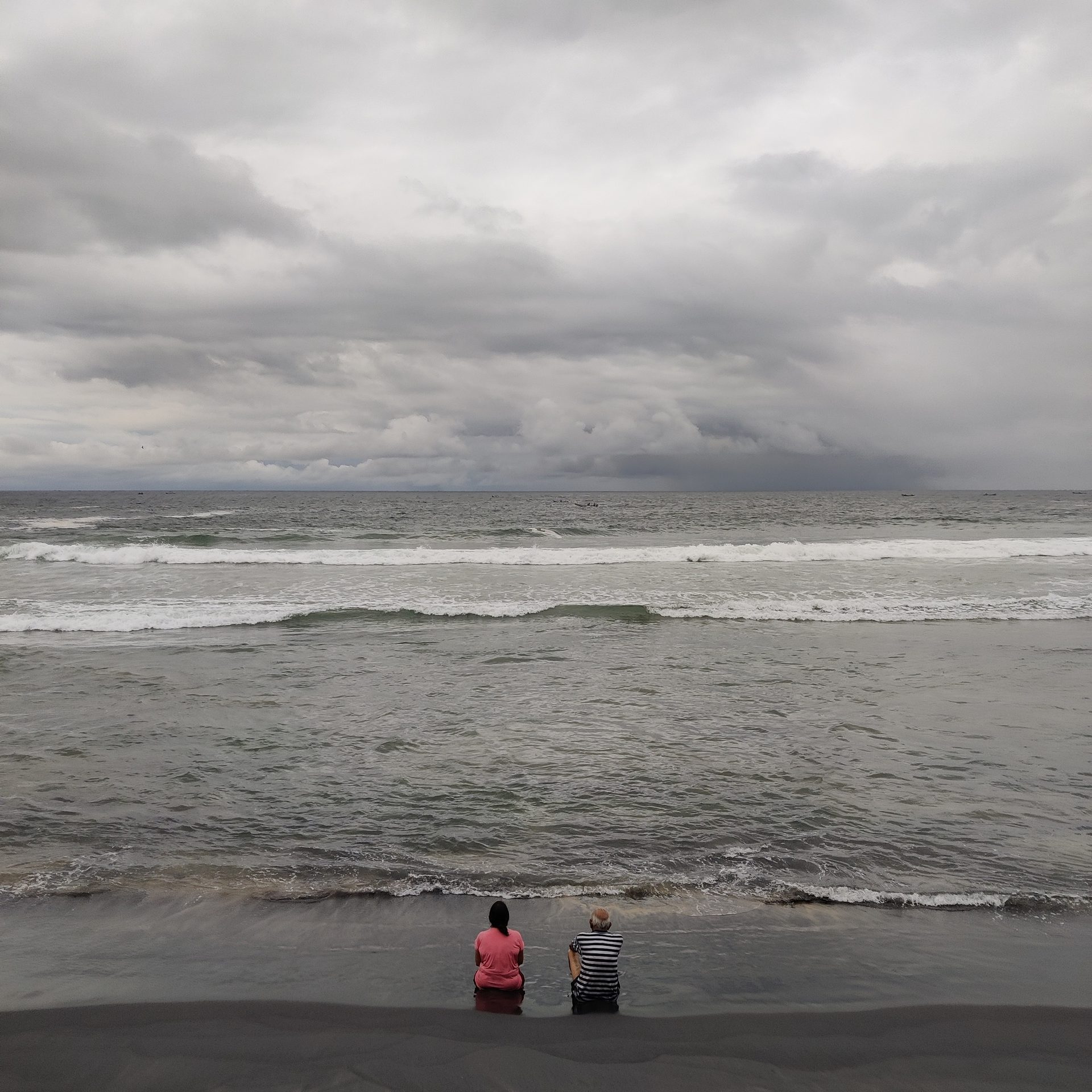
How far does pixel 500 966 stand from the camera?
18.0 feet

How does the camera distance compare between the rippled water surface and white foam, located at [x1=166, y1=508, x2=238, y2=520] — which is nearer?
the rippled water surface

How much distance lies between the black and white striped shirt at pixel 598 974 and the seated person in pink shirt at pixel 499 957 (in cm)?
44

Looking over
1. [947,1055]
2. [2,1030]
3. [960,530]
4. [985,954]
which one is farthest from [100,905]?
[960,530]

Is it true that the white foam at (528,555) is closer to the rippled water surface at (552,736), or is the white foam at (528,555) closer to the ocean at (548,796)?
the rippled water surface at (552,736)

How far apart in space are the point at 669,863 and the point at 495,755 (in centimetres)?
385

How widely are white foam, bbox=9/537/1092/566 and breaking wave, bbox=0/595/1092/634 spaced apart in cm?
1055

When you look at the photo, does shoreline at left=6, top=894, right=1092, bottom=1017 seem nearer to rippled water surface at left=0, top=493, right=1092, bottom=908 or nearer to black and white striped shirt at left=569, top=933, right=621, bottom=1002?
black and white striped shirt at left=569, top=933, right=621, bottom=1002

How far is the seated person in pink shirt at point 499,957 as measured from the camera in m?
5.47

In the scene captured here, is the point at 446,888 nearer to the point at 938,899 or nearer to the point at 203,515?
the point at 938,899

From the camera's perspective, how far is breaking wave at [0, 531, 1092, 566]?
115ft

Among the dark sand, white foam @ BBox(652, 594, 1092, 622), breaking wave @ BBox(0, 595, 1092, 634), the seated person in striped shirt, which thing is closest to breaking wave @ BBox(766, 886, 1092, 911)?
the dark sand

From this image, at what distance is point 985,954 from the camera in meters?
6.00

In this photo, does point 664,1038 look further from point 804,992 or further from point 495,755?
point 495,755

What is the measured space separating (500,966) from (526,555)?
3148cm
